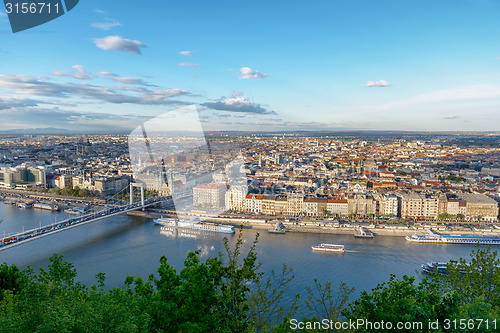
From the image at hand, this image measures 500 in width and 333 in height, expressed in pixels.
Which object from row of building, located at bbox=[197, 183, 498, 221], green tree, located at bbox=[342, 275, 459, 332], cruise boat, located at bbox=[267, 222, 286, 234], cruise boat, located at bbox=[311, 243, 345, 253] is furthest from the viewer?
row of building, located at bbox=[197, 183, 498, 221]

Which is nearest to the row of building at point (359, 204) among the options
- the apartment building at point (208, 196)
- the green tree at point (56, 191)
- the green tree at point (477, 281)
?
the apartment building at point (208, 196)

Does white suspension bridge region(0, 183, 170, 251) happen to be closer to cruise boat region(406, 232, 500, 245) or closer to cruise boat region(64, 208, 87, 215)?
cruise boat region(64, 208, 87, 215)

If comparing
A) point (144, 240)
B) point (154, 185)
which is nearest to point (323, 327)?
point (144, 240)

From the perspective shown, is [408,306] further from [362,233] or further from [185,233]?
[185,233]

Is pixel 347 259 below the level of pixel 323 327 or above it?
below

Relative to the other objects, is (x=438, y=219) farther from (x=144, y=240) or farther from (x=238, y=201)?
(x=144, y=240)

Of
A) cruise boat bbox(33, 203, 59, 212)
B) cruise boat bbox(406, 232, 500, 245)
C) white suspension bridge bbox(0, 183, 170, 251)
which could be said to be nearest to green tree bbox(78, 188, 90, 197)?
cruise boat bbox(33, 203, 59, 212)

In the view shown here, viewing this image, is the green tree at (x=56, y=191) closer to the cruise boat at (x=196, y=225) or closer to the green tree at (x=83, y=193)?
the green tree at (x=83, y=193)

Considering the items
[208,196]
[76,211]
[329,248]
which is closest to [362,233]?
[329,248]
